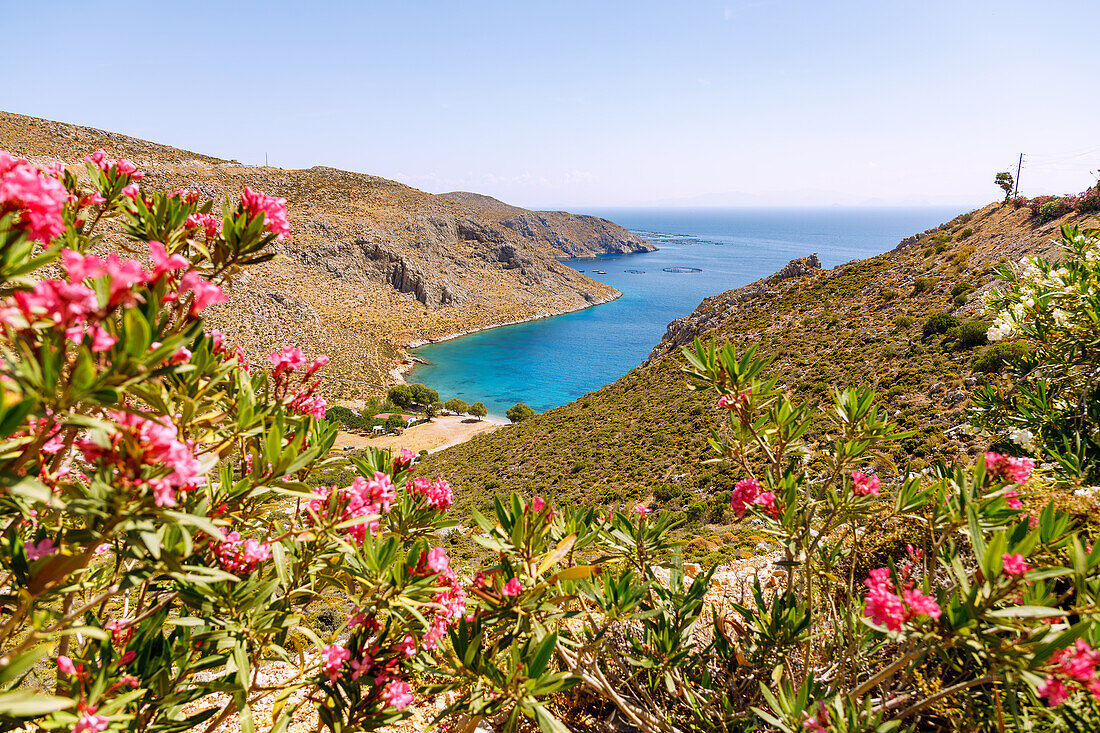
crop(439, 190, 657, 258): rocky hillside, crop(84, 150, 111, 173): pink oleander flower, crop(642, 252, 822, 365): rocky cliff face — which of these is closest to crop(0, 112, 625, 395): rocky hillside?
crop(642, 252, 822, 365): rocky cliff face

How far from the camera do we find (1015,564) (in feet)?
5.24

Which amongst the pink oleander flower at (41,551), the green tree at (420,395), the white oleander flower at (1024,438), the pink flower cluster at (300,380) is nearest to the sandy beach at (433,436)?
the green tree at (420,395)

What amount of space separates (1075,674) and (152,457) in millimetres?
2789

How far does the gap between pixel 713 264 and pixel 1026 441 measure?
159118mm

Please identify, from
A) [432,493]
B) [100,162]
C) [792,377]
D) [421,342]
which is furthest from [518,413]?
[100,162]

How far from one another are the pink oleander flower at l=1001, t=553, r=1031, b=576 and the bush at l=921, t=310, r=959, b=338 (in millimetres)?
21089

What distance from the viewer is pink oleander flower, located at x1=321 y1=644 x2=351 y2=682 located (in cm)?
196

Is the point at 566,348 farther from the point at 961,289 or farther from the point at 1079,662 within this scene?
the point at 1079,662

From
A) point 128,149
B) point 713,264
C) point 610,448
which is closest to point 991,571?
point 610,448

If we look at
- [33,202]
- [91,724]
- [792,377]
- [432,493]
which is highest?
[33,202]

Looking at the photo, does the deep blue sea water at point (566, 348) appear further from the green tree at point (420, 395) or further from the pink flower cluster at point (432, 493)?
the pink flower cluster at point (432, 493)

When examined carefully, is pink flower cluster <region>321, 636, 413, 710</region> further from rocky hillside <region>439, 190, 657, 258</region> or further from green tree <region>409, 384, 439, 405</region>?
rocky hillside <region>439, 190, 657, 258</region>

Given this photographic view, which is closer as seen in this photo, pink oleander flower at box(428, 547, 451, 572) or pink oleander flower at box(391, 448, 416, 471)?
pink oleander flower at box(428, 547, 451, 572)

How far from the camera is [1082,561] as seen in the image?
1716mm
